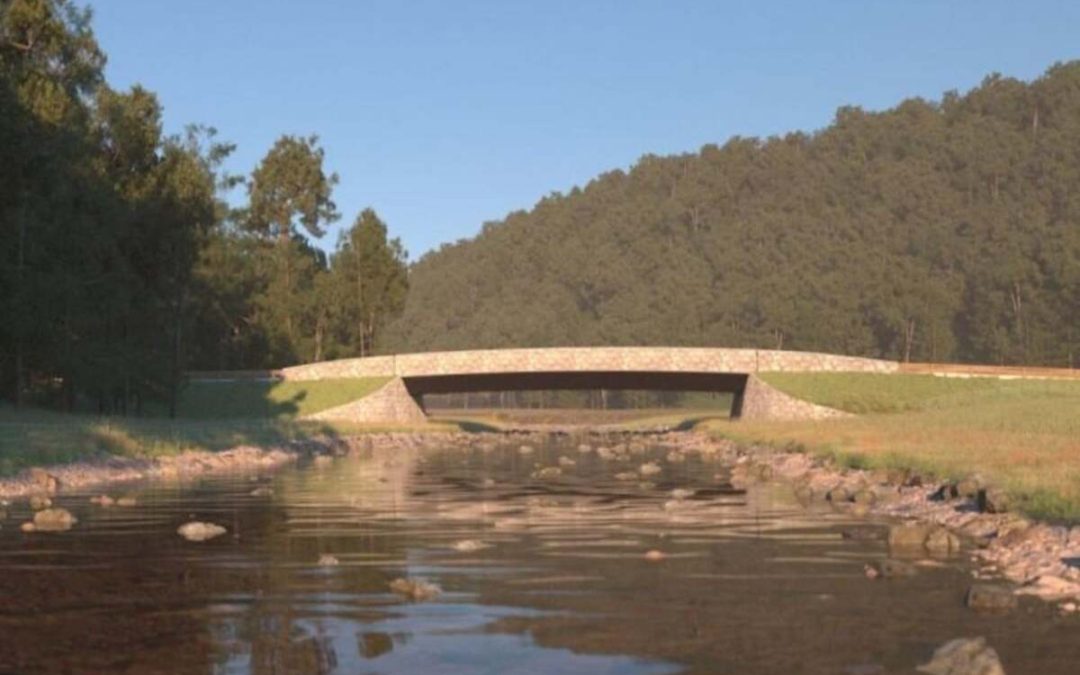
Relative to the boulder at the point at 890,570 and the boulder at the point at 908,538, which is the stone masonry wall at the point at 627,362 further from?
the boulder at the point at 890,570

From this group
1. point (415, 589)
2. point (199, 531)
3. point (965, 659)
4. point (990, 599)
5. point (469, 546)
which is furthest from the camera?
point (199, 531)

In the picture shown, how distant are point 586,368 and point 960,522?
64572mm

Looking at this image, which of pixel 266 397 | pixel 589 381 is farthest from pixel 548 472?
pixel 589 381

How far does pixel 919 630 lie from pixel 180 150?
2447 inches

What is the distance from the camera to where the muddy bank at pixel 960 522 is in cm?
1446

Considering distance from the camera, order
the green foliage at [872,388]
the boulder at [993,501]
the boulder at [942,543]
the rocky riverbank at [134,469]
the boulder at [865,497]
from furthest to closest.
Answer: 1. the green foliage at [872,388]
2. the rocky riverbank at [134,469]
3. the boulder at [865,497]
4. the boulder at [993,501]
5. the boulder at [942,543]

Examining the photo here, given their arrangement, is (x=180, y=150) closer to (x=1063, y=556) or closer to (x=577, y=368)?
(x=577, y=368)

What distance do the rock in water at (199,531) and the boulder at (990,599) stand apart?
454 inches

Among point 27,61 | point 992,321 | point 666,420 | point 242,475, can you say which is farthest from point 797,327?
point 242,475

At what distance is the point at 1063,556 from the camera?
15.5 meters

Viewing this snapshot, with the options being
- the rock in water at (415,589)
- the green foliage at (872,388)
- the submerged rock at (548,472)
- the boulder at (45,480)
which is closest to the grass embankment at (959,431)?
the green foliage at (872,388)

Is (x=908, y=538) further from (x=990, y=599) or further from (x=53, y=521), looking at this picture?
(x=53, y=521)

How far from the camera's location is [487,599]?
1314cm

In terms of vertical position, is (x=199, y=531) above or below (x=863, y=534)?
above
